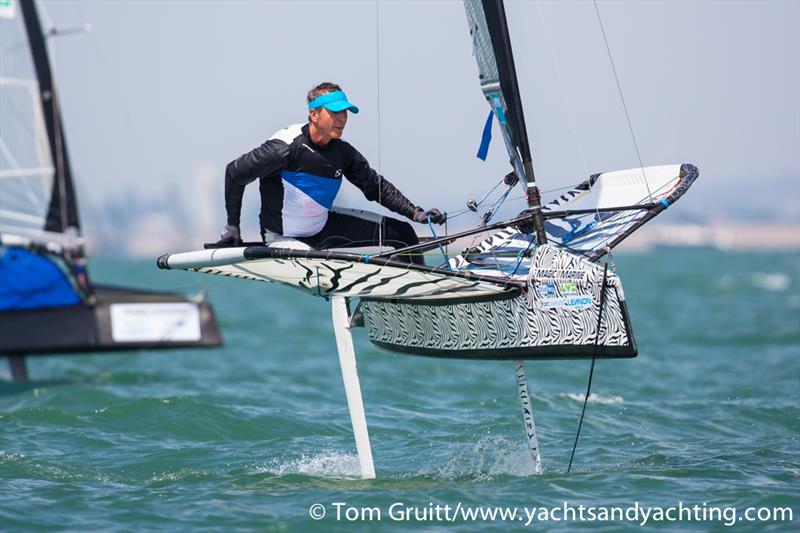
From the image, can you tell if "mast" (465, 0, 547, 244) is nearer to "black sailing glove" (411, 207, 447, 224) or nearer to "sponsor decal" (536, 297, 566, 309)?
"sponsor decal" (536, 297, 566, 309)

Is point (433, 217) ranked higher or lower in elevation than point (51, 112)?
lower

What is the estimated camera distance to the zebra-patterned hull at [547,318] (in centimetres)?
564

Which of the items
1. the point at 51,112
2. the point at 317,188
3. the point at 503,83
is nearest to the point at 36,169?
the point at 51,112

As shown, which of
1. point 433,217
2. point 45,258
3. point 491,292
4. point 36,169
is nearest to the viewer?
point 491,292

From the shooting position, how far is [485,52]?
622cm

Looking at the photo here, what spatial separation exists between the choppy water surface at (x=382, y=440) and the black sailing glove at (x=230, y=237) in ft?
4.28

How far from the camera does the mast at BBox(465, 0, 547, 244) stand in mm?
6059

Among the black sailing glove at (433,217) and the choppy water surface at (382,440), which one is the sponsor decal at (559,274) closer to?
the black sailing glove at (433,217)

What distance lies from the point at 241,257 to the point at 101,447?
2.48 meters

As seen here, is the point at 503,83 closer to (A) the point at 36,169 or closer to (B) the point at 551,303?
(B) the point at 551,303

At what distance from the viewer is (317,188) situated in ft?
20.3

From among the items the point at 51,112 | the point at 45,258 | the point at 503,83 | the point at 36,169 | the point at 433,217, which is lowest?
the point at 433,217

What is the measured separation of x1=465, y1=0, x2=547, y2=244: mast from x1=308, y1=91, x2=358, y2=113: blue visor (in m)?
0.80

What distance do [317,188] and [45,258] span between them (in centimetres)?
573
